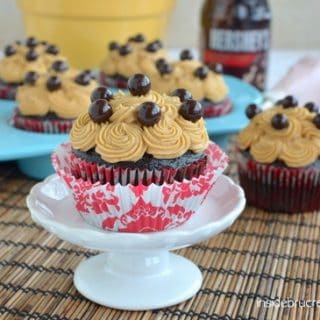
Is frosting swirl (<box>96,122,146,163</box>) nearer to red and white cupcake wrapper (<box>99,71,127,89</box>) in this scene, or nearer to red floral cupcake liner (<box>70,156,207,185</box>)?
red floral cupcake liner (<box>70,156,207,185</box>)

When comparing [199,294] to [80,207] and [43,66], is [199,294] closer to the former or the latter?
[80,207]

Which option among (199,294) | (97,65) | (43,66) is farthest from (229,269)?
(97,65)

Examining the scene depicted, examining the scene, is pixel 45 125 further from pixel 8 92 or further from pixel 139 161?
pixel 139 161

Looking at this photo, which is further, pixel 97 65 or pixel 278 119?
pixel 97 65

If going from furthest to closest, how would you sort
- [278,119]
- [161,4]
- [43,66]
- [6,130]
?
1. [161,4]
2. [43,66]
3. [6,130]
4. [278,119]

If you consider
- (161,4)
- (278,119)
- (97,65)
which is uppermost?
(278,119)

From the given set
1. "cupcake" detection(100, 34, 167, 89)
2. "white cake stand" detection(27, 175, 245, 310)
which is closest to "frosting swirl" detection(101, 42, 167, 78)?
"cupcake" detection(100, 34, 167, 89)

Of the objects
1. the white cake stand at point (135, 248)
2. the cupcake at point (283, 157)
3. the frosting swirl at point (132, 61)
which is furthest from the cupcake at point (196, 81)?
the white cake stand at point (135, 248)
